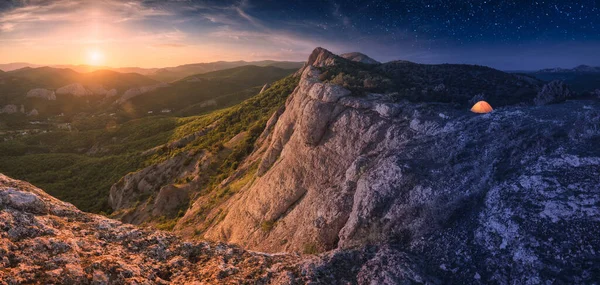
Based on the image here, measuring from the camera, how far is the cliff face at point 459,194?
25.2 ft

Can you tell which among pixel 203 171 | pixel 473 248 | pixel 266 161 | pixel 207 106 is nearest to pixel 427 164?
pixel 473 248

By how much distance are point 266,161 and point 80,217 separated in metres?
18.4

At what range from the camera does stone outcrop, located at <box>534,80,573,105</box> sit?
63.3ft

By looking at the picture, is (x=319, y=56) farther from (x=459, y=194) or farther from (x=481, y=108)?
(x=459, y=194)

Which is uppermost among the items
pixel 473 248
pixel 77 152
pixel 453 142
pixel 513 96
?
pixel 513 96

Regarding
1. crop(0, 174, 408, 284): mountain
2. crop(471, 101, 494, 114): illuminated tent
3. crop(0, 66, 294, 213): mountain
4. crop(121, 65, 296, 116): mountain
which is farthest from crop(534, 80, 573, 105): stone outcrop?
crop(121, 65, 296, 116): mountain

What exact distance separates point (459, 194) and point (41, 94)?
24230cm

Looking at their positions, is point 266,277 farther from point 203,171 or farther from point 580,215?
point 203,171

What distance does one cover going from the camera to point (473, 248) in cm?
831

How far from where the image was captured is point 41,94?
180m

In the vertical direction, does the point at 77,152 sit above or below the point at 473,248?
below

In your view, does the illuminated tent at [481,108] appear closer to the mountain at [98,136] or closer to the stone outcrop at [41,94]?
the mountain at [98,136]

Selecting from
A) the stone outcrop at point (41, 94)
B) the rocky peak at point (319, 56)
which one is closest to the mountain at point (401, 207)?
the rocky peak at point (319, 56)

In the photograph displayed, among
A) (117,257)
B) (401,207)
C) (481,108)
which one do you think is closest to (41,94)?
(117,257)
